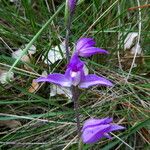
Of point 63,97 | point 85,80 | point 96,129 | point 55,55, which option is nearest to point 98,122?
point 96,129

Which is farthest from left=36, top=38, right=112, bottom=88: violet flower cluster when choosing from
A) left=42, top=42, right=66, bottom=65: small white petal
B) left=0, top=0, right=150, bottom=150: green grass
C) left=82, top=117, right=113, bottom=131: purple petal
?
left=42, top=42, right=66, bottom=65: small white petal

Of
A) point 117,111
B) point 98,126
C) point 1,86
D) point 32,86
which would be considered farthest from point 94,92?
point 98,126

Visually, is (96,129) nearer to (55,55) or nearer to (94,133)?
(94,133)

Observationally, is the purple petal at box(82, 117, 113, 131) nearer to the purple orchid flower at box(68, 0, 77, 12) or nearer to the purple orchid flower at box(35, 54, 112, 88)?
the purple orchid flower at box(35, 54, 112, 88)

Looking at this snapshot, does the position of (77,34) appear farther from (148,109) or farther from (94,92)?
(148,109)

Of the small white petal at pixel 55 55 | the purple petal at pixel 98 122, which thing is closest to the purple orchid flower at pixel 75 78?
the purple petal at pixel 98 122

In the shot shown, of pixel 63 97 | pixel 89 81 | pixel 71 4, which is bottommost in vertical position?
pixel 63 97

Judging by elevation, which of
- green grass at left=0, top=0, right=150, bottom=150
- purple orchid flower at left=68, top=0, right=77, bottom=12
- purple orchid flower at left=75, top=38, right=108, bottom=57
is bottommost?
green grass at left=0, top=0, right=150, bottom=150
